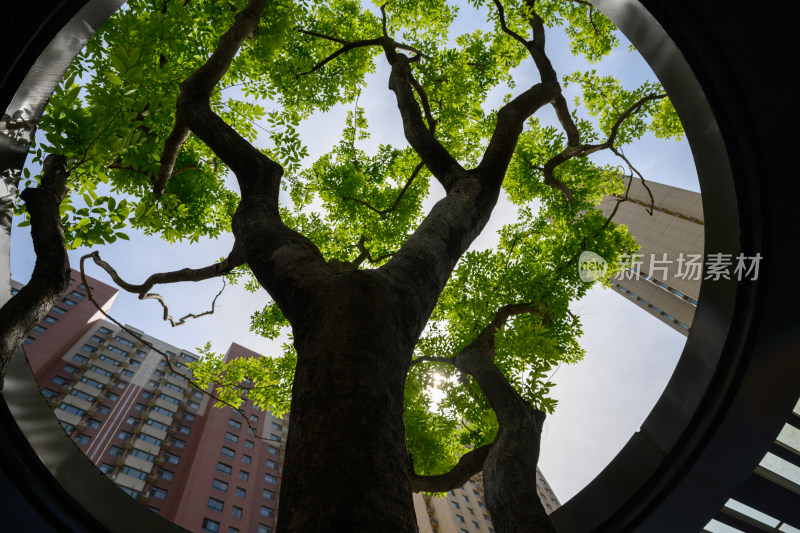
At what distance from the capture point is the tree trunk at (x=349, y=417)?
125cm

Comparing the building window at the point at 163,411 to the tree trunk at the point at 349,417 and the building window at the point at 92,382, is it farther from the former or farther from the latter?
the tree trunk at the point at 349,417

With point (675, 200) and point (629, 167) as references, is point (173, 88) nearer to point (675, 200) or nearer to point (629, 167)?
point (629, 167)

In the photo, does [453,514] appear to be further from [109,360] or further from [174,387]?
[109,360]

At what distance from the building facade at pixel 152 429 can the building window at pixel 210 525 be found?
0.08m

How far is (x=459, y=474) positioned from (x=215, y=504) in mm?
41463

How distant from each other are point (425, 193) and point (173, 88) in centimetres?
558

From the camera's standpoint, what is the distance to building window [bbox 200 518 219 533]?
3381 centimetres

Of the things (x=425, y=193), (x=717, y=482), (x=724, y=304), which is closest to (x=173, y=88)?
(x=425, y=193)

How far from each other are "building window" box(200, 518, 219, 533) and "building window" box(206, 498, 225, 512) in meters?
1.08

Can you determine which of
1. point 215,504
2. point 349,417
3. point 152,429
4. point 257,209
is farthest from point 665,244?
point 152,429

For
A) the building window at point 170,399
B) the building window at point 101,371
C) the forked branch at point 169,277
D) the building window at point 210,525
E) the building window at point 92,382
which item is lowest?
the forked branch at point 169,277

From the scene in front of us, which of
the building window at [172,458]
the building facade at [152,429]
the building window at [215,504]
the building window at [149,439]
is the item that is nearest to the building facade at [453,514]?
the building facade at [152,429]

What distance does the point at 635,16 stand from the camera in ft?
10.4

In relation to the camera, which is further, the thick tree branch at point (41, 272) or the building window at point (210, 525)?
the building window at point (210, 525)
